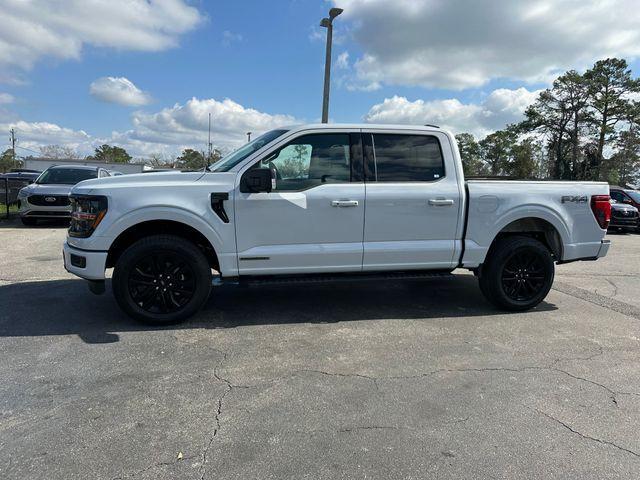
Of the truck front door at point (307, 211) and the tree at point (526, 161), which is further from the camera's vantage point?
the tree at point (526, 161)

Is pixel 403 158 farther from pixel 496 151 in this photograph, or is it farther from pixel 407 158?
pixel 496 151

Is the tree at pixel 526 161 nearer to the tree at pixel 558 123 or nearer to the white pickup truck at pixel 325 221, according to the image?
the tree at pixel 558 123

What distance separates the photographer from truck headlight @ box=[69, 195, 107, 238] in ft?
14.4

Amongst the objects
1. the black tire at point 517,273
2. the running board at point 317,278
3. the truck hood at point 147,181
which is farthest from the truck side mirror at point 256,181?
the black tire at point 517,273

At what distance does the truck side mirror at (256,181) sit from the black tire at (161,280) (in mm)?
803

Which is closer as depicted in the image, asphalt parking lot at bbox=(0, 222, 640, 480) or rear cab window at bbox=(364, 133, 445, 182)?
asphalt parking lot at bbox=(0, 222, 640, 480)

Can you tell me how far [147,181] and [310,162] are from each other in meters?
1.65

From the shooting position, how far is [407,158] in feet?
16.7

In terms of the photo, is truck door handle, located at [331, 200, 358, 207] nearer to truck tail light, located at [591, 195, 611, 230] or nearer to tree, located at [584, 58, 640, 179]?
truck tail light, located at [591, 195, 611, 230]

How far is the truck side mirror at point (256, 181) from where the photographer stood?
176 inches

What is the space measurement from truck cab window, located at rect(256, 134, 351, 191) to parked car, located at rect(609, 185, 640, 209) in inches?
647

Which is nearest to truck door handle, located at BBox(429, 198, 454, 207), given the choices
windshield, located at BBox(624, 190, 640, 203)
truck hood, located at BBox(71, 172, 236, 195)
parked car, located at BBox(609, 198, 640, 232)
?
truck hood, located at BBox(71, 172, 236, 195)

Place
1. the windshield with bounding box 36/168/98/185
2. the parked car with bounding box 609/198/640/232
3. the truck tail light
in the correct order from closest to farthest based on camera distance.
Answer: the truck tail light, the windshield with bounding box 36/168/98/185, the parked car with bounding box 609/198/640/232

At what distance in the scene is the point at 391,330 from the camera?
472 cm
